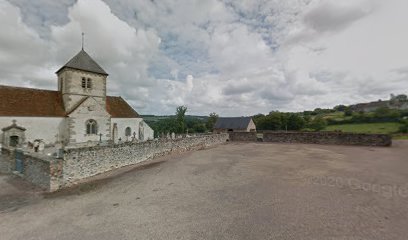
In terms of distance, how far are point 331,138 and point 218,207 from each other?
87.0 ft

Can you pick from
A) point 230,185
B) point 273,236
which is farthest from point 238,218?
point 230,185

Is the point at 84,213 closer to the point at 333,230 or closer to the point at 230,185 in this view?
the point at 230,185

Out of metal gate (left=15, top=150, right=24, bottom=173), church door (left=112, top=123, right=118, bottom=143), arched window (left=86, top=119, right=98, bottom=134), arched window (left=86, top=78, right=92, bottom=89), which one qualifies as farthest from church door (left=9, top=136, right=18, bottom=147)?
church door (left=112, top=123, right=118, bottom=143)

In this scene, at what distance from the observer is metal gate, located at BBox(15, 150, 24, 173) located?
39.8ft

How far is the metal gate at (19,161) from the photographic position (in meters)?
12.1

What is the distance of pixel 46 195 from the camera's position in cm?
923

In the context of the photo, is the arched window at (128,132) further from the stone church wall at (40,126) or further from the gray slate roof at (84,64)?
the stone church wall at (40,126)

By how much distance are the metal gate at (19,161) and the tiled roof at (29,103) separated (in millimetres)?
7591

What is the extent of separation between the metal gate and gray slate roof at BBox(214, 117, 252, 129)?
38.7 meters

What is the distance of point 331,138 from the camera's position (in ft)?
90.0

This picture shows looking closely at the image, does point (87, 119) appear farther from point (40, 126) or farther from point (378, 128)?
point (378, 128)

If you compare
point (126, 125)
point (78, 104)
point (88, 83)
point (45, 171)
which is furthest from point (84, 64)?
point (45, 171)

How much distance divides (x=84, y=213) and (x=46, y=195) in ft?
12.7

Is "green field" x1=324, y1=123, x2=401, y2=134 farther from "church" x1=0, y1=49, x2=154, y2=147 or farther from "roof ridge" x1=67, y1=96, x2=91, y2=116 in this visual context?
"roof ridge" x1=67, y1=96, x2=91, y2=116
